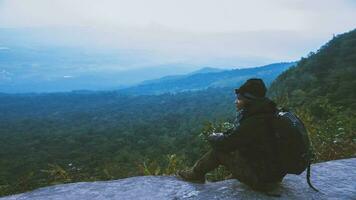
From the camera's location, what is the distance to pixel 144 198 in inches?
310

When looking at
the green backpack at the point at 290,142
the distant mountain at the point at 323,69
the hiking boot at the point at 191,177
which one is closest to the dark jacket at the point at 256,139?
the green backpack at the point at 290,142

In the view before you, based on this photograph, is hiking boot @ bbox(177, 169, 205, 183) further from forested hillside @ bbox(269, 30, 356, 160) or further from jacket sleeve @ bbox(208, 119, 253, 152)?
forested hillside @ bbox(269, 30, 356, 160)

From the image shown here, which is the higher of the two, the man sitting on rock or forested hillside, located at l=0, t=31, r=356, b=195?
the man sitting on rock

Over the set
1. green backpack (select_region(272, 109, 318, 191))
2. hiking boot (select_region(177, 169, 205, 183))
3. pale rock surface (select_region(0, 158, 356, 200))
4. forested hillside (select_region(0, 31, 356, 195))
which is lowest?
forested hillside (select_region(0, 31, 356, 195))

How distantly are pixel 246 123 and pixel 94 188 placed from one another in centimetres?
338

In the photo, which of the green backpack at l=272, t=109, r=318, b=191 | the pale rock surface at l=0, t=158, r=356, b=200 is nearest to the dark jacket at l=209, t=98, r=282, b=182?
the green backpack at l=272, t=109, r=318, b=191

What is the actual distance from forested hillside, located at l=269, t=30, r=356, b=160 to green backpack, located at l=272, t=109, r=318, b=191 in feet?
16.2

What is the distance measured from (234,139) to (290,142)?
82 centimetres

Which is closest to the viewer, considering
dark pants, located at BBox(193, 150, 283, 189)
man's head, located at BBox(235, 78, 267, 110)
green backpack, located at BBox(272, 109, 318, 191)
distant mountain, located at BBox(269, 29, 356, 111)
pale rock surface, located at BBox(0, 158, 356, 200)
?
green backpack, located at BBox(272, 109, 318, 191)

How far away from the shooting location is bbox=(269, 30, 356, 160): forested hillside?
1251cm

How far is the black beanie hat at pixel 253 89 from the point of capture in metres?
7.18

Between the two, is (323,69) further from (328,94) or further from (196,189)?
(196,189)

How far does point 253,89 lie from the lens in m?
7.18

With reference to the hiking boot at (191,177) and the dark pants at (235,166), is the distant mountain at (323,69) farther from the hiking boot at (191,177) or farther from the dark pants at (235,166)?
the dark pants at (235,166)
